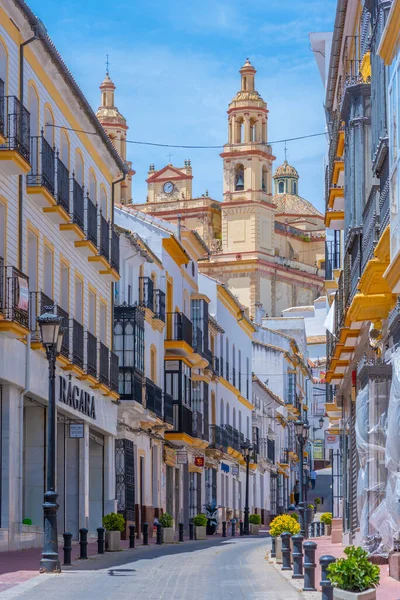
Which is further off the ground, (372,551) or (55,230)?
(55,230)

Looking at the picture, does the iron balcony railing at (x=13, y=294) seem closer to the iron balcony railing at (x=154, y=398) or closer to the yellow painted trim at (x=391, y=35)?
the yellow painted trim at (x=391, y=35)

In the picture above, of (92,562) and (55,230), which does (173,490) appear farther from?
(92,562)

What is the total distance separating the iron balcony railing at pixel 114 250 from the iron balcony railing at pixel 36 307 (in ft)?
25.3

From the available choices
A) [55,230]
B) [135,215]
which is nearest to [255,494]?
[135,215]

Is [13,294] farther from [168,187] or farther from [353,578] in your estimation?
[168,187]

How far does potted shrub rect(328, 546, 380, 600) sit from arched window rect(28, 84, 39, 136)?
1690 centimetres

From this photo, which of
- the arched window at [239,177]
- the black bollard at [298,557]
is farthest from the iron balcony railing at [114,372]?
the arched window at [239,177]

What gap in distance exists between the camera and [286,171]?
158 m

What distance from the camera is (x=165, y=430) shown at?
48031 mm

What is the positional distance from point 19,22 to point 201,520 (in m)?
21.1

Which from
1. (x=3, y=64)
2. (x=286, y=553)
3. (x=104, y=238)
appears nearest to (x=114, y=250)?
(x=104, y=238)

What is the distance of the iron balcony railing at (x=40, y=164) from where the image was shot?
27758 millimetres

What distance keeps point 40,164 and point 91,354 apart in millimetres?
7061

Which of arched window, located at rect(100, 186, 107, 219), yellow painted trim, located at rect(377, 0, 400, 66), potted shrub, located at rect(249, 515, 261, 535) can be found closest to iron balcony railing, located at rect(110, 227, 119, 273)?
arched window, located at rect(100, 186, 107, 219)
